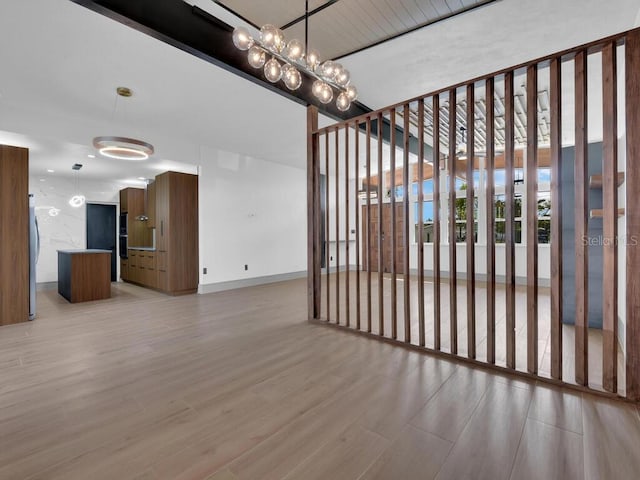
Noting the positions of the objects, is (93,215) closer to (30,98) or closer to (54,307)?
(54,307)

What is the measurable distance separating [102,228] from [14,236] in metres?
4.28

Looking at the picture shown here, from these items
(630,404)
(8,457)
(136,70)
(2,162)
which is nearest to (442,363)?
(630,404)

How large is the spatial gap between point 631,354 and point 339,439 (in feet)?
6.49

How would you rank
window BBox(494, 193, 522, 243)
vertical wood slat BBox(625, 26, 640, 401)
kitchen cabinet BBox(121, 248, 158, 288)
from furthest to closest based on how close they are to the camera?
1. window BBox(494, 193, 522, 243)
2. kitchen cabinet BBox(121, 248, 158, 288)
3. vertical wood slat BBox(625, 26, 640, 401)

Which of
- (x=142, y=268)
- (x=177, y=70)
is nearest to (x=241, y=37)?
(x=177, y=70)

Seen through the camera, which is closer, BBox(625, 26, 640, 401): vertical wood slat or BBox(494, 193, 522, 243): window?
BBox(625, 26, 640, 401): vertical wood slat

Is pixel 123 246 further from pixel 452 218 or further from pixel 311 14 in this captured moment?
pixel 452 218

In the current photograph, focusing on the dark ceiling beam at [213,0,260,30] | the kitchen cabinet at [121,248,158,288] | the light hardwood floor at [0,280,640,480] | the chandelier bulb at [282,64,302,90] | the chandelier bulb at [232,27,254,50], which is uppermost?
the dark ceiling beam at [213,0,260,30]

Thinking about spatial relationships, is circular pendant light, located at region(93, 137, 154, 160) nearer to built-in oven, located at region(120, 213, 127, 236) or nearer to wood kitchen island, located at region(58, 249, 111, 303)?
wood kitchen island, located at region(58, 249, 111, 303)

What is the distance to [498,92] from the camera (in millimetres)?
4230

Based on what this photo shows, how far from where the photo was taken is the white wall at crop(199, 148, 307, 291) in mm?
6262

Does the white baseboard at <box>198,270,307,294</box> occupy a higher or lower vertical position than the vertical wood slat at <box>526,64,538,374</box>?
lower

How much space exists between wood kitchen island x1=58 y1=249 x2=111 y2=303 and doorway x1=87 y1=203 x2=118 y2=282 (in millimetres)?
2230

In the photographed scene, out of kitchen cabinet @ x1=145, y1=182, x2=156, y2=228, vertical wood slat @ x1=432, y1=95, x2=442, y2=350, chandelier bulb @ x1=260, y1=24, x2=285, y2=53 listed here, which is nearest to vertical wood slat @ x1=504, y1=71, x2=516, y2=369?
vertical wood slat @ x1=432, y1=95, x2=442, y2=350
